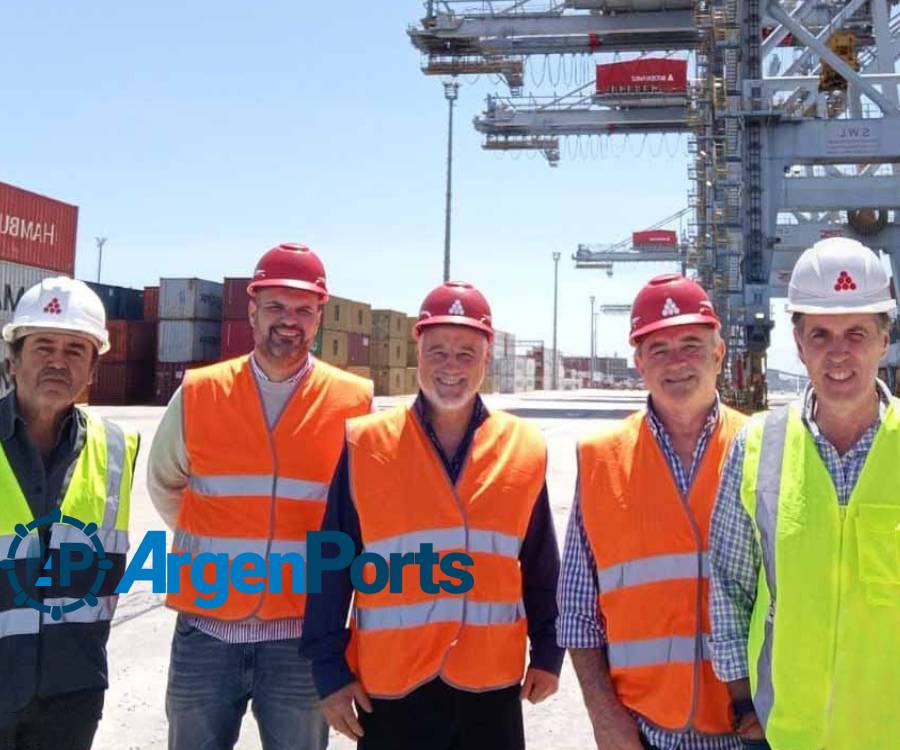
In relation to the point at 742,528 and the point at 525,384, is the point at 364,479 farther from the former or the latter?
the point at 525,384

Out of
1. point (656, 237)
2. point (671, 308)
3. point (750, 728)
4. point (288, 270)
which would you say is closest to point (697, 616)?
point (750, 728)

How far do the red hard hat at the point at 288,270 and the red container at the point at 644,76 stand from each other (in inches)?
1358

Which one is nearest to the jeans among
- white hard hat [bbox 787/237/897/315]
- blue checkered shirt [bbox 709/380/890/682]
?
blue checkered shirt [bbox 709/380/890/682]

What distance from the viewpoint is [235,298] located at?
112ft

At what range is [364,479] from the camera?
253 centimetres

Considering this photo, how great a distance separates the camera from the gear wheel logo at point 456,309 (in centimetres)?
264

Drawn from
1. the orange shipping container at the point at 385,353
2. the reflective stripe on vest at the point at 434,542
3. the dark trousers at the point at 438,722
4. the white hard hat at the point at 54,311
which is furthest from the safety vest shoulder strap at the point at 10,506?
the orange shipping container at the point at 385,353

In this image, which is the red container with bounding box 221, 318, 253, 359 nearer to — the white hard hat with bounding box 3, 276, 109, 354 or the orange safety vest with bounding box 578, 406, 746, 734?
the white hard hat with bounding box 3, 276, 109, 354

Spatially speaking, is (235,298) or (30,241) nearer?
(30,241)

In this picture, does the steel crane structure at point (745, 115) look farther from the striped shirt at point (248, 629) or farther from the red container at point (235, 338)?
the striped shirt at point (248, 629)

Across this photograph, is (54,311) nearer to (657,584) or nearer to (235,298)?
(657,584)

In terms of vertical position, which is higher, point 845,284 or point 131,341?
point 131,341

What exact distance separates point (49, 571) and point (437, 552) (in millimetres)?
1202

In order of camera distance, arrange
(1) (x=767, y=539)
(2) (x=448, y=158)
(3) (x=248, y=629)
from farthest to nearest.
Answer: (2) (x=448, y=158), (3) (x=248, y=629), (1) (x=767, y=539)
